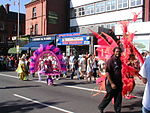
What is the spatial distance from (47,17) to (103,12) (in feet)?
28.9

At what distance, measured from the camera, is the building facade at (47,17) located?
3082cm

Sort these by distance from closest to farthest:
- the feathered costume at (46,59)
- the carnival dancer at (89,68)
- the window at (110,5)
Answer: the feathered costume at (46,59) < the carnival dancer at (89,68) < the window at (110,5)

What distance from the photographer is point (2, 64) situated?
2206cm

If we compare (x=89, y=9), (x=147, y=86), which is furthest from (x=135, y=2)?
(x=147, y=86)

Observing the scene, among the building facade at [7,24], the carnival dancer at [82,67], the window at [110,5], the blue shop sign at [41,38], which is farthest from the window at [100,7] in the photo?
the building facade at [7,24]

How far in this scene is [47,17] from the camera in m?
30.8

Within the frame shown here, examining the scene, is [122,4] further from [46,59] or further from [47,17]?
[46,59]

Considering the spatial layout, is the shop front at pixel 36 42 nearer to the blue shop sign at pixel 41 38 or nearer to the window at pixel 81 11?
the blue shop sign at pixel 41 38

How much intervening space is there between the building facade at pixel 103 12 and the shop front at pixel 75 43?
1.26 m

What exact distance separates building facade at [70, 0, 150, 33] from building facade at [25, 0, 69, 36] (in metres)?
1.52

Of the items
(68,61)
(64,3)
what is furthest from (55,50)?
(64,3)

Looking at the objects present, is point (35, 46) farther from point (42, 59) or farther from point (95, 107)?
point (95, 107)

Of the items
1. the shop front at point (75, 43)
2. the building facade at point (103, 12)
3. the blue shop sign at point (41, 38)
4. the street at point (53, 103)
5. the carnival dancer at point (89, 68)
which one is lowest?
the street at point (53, 103)

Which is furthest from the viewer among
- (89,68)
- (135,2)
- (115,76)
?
(135,2)
